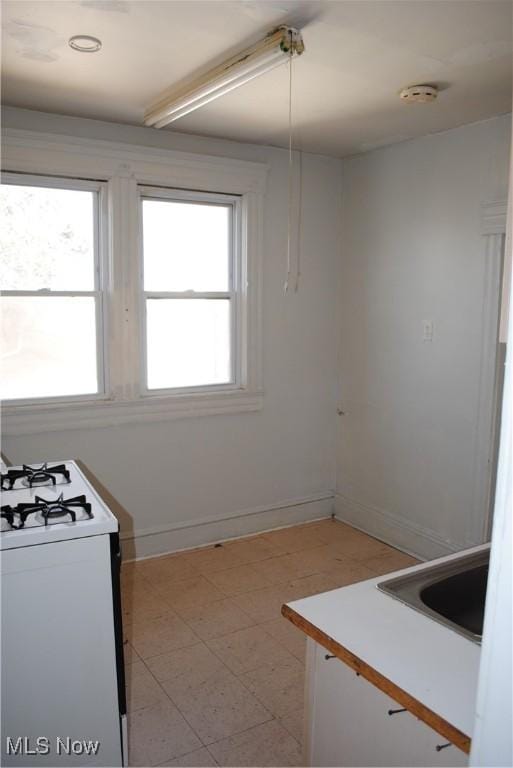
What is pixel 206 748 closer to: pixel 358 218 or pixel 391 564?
pixel 391 564

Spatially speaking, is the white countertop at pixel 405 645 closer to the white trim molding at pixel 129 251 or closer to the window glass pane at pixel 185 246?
the white trim molding at pixel 129 251

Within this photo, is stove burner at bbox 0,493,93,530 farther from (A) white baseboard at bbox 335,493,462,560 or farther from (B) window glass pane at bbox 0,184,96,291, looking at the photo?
(A) white baseboard at bbox 335,493,462,560

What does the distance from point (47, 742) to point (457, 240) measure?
3069mm

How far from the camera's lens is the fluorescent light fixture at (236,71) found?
207 centimetres

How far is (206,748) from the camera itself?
217 cm

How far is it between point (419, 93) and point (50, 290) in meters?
2.13

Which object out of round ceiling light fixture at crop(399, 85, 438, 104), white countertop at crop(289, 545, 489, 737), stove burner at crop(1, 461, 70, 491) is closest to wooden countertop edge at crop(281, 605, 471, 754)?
white countertop at crop(289, 545, 489, 737)

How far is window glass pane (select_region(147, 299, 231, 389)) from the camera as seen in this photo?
368cm

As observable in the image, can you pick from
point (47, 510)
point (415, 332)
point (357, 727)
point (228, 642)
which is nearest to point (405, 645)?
point (357, 727)

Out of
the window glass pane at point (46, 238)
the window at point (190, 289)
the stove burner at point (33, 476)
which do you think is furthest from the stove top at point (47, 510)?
the window at point (190, 289)

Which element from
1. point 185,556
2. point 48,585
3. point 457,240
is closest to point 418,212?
point 457,240

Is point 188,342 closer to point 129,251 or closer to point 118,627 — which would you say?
point 129,251

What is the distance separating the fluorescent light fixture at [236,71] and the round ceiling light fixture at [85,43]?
431 mm

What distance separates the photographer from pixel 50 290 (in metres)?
3.29
